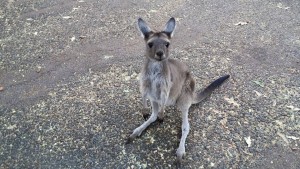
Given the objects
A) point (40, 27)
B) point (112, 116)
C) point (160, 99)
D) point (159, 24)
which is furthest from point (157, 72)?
point (40, 27)

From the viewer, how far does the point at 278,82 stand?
15.8 ft

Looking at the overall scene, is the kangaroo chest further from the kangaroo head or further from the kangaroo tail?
the kangaroo tail

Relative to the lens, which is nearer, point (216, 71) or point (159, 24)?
point (216, 71)

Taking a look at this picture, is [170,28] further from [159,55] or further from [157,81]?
[157,81]

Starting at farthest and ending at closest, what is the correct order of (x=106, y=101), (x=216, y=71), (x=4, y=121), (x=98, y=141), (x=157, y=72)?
(x=216, y=71)
(x=106, y=101)
(x=4, y=121)
(x=98, y=141)
(x=157, y=72)

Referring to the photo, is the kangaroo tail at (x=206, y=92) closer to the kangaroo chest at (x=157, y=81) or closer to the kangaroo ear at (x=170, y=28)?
the kangaroo chest at (x=157, y=81)

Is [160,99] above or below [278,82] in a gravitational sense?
above

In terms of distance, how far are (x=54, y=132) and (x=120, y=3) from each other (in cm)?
332

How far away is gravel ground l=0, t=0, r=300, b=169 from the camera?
3.89 meters

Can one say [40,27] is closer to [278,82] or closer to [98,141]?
[98,141]

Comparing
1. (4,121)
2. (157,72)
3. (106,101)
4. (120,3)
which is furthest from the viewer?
(120,3)

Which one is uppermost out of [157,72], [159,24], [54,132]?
[157,72]

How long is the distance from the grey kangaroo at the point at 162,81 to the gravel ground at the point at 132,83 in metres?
0.14

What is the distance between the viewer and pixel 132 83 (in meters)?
4.82
